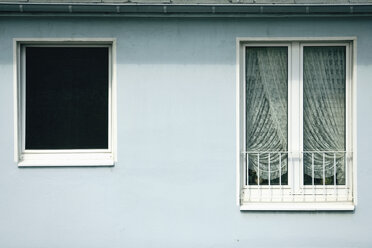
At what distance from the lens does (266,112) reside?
9.14 meters

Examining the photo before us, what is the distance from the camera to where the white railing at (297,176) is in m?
9.08

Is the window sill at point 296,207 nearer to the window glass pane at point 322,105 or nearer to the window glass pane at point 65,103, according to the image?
the window glass pane at point 322,105

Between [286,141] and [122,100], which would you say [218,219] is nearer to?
[286,141]

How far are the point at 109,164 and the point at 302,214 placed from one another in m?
2.73

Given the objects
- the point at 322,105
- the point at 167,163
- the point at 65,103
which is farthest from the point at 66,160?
the point at 322,105

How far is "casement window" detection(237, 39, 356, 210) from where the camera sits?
357 inches

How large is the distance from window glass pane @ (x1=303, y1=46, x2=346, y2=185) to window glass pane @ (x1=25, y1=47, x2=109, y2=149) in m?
2.83

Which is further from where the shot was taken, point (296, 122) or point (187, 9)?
point (296, 122)

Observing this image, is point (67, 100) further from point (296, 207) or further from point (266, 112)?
point (296, 207)

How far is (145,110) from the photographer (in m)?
8.92

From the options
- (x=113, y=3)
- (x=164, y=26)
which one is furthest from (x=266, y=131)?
(x=113, y=3)

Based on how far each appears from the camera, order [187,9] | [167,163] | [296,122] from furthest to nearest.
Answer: [296,122] → [167,163] → [187,9]

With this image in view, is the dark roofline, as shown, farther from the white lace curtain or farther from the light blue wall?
the white lace curtain

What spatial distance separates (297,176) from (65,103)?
3406mm
